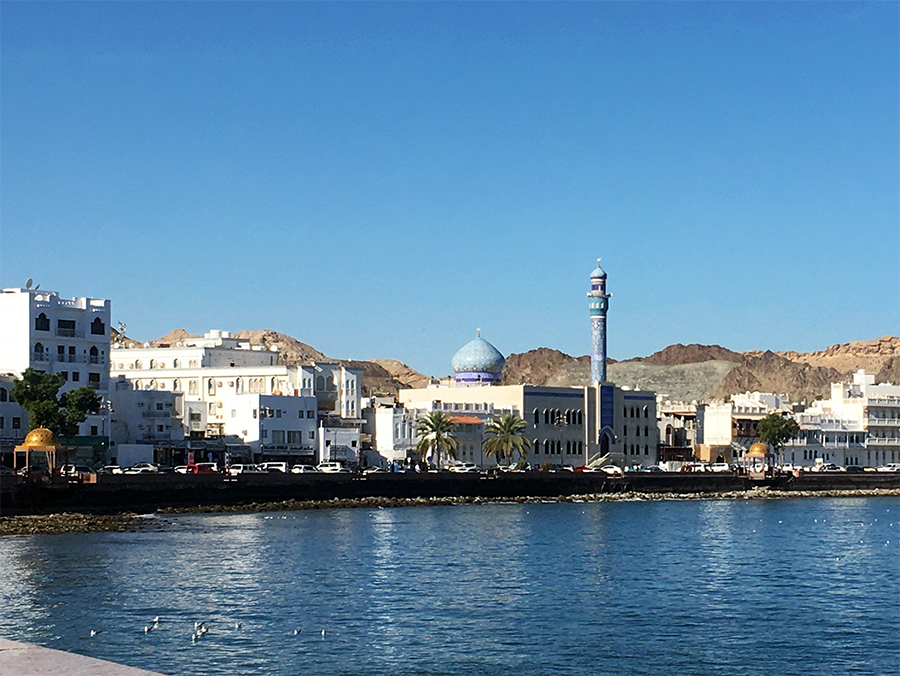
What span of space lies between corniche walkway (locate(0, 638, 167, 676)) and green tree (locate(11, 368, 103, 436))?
69.6 m

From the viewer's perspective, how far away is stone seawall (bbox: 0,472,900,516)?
251ft

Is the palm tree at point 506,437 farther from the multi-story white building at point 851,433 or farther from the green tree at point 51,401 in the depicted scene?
the multi-story white building at point 851,433

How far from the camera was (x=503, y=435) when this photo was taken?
367ft

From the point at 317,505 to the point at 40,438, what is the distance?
1787 cm

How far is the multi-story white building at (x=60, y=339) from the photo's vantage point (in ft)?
309

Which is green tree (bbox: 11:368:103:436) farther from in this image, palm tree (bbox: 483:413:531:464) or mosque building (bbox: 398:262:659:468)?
palm tree (bbox: 483:413:531:464)

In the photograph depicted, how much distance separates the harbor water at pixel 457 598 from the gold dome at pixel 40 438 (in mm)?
9237

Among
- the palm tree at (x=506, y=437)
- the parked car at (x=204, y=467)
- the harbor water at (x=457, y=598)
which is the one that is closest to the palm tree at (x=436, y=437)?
the palm tree at (x=506, y=437)

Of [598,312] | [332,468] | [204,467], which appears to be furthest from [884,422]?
[204,467]

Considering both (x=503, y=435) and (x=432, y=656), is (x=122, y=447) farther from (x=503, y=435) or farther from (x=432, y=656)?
(x=432, y=656)

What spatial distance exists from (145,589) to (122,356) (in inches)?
3319

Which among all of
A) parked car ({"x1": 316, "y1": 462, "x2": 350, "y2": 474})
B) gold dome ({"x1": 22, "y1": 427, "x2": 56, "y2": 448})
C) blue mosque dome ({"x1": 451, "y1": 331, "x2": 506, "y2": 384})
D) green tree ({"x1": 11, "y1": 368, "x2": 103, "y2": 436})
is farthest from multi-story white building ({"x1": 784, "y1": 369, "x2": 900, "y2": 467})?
gold dome ({"x1": 22, "y1": 427, "x2": 56, "y2": 448})

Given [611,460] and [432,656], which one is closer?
[432,656]

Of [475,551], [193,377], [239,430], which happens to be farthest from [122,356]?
[475,551]
